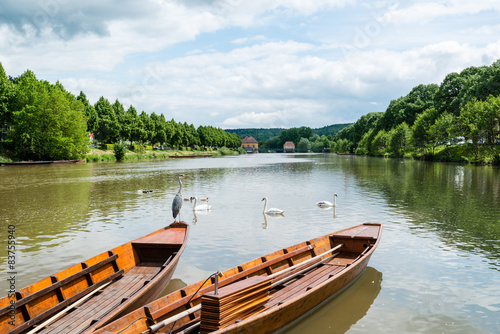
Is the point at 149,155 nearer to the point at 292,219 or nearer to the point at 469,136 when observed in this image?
the point at 469,136

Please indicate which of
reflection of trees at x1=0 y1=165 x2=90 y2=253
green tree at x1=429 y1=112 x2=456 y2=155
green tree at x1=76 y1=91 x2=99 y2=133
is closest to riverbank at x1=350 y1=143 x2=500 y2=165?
green tree at x1=429 y1=112 x2=456 y2=155

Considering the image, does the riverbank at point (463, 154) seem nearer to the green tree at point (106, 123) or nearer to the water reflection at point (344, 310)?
the water reflection at point (344, 310)

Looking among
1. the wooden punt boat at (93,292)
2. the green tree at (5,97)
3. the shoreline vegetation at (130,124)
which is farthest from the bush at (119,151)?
the wooden punt boat at (93,292)

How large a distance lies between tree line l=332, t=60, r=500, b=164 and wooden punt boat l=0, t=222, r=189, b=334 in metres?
65.8

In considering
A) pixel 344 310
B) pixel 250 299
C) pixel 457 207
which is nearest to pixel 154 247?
pixel 250 299

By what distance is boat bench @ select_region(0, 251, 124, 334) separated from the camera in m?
7.29

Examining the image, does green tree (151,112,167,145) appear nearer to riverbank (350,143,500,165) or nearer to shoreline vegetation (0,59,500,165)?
shoreline vegetation (0,59,500,165)

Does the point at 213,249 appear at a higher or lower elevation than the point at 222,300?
lower

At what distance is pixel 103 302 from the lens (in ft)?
28.7

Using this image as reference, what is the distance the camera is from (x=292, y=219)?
66.4 feet

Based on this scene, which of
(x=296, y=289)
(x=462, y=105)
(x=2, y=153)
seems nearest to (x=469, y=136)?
(x=462, y=105)

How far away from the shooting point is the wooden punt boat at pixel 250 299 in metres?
6.67

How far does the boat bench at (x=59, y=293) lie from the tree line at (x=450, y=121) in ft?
221

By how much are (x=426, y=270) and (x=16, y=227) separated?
17.8 m
